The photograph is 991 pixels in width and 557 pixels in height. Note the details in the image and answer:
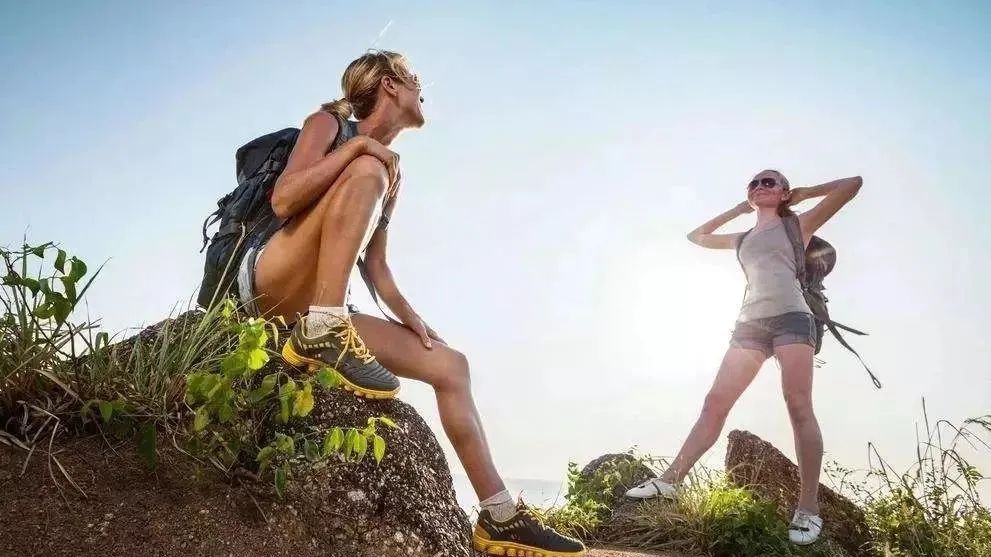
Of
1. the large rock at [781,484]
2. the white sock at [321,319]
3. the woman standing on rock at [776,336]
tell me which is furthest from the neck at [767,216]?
the white sock at [321,319]

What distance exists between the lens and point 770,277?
5418mm

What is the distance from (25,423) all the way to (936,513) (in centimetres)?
560

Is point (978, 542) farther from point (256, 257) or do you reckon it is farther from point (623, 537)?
point (256, 257)

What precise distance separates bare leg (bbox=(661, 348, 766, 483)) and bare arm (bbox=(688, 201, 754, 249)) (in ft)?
4.00

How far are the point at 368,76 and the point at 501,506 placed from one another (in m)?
2.20

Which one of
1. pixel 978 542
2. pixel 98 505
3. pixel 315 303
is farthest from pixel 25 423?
pixel 978 542

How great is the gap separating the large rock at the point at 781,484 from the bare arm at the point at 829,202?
200 centimetres

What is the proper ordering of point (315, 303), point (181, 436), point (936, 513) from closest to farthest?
point (181, 436) < point (315, 303) < point (936, 513)

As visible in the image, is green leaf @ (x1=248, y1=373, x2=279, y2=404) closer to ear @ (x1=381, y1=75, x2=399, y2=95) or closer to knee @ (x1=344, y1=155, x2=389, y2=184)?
knee @ (x1=344, y1=155, x2=389, y2=184)

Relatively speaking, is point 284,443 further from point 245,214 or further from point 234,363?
point 245,214

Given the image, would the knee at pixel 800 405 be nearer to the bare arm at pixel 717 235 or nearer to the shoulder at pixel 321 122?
the bare arm at pixel 717 235

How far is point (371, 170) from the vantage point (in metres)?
2.70

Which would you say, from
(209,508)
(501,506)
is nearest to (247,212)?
(209,508)

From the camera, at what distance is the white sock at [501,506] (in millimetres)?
2660
